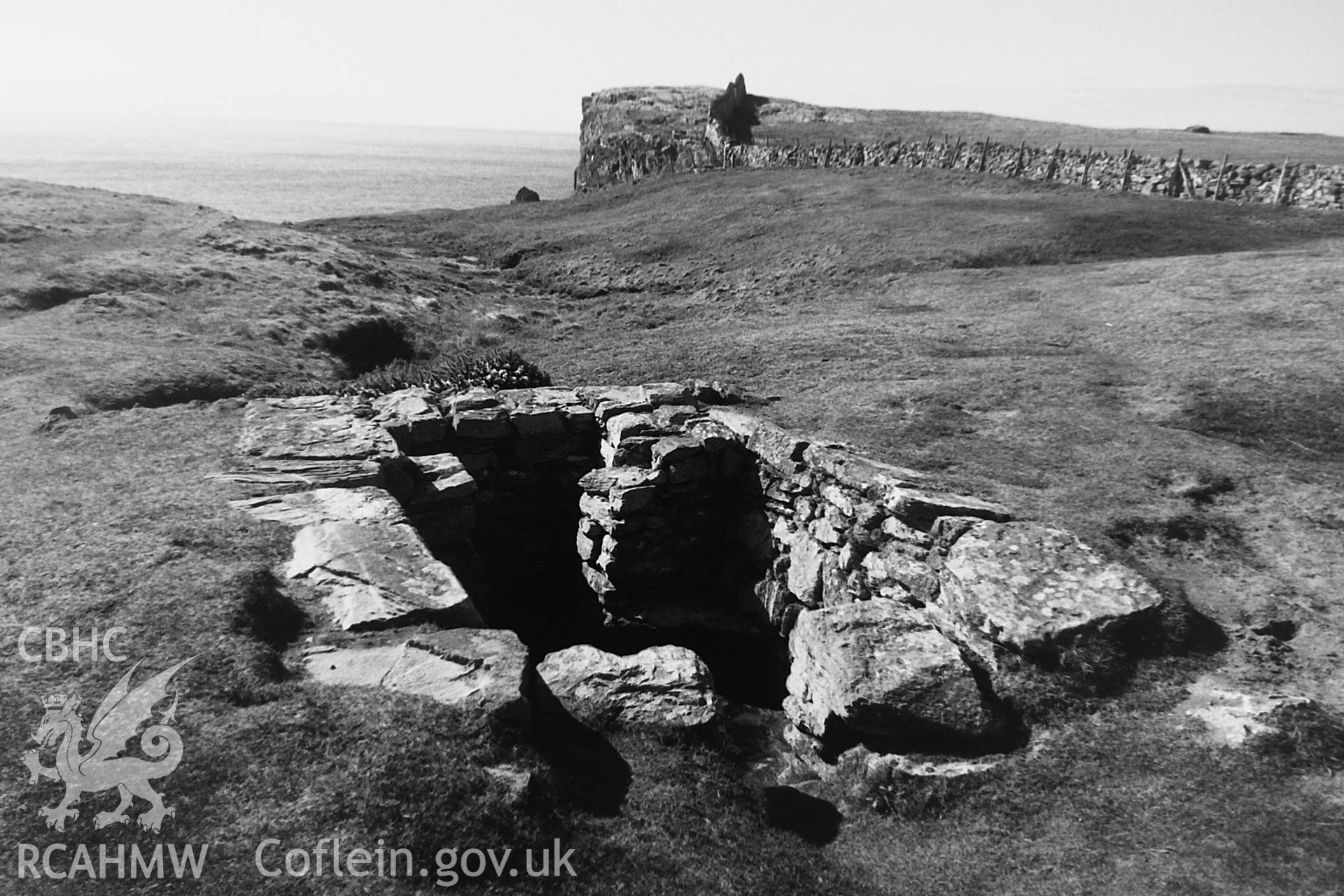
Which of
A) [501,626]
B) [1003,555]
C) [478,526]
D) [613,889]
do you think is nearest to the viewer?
[613,889]

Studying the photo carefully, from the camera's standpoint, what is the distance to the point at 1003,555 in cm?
1098

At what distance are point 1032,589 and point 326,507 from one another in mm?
10186

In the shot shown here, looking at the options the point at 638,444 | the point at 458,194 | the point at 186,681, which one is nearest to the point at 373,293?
the point at 638,444

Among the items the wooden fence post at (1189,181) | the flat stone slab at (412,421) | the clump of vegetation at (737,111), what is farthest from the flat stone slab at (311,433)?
the clump of vegetation at (737,111)

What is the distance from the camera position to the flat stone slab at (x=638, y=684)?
990 centimetres

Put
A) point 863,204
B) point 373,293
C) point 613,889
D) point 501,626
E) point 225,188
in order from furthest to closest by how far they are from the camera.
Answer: point 225,188
point 863,204
point 373,293
point 501,626
point 613,889

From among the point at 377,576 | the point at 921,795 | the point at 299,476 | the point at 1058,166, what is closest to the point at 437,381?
the point at 299,476

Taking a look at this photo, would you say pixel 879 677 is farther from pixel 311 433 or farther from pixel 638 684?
pixel 311 433

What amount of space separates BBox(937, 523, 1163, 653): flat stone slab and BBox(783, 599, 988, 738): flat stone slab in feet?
2.02

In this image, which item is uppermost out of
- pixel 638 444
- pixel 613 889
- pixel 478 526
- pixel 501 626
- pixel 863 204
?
pixel 863 204

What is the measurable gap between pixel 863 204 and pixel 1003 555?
108 feet

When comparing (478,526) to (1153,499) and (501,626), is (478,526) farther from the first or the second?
(1153,499)

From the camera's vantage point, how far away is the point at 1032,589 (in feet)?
34.1

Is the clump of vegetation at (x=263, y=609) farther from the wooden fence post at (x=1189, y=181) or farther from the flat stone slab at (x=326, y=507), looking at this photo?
the wooden fence post at (x=1189, y=181)
